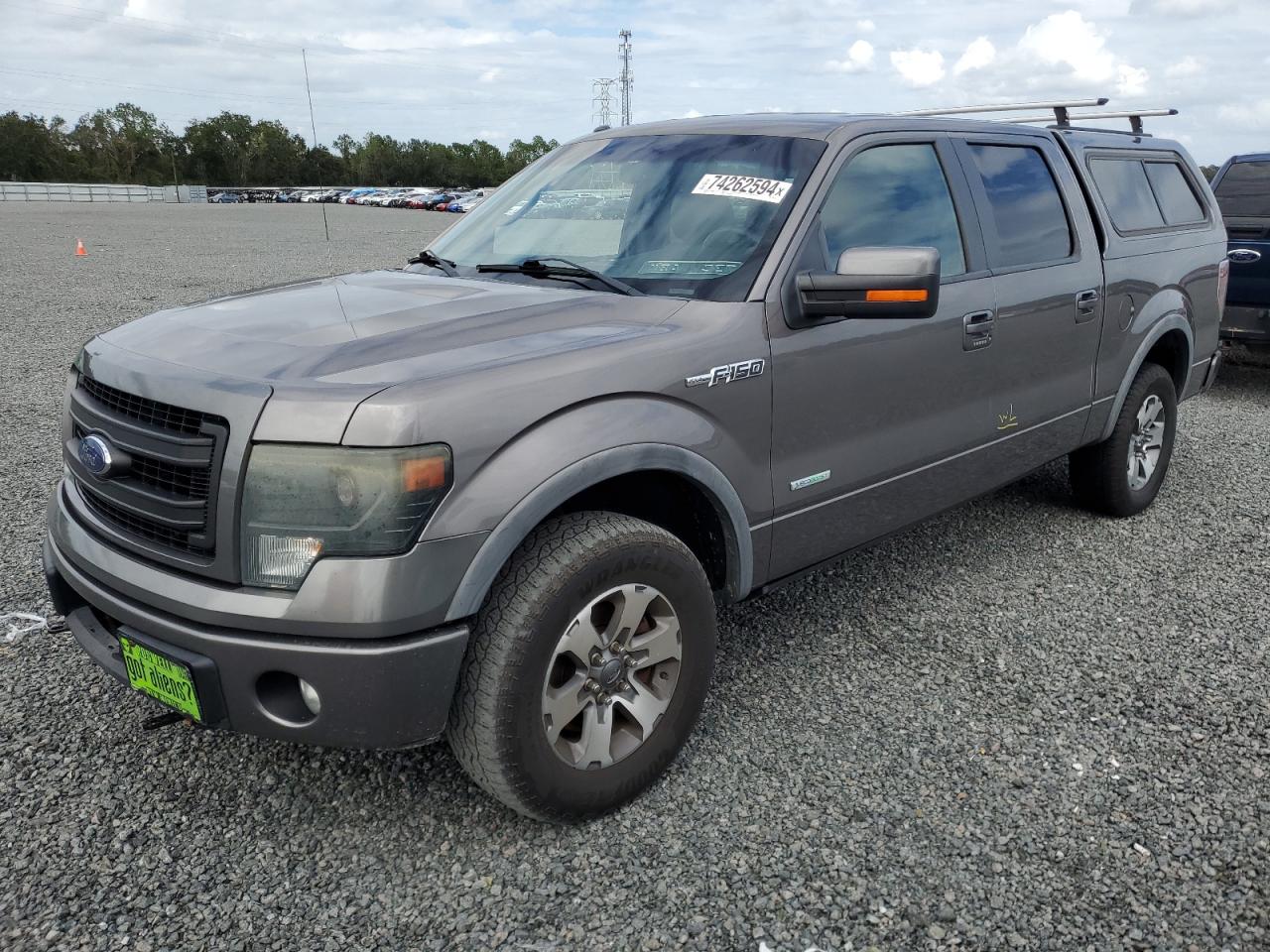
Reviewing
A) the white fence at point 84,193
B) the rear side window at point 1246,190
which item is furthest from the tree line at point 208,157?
the rear side window at point 1246,190

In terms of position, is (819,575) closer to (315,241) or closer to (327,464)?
(327,464)

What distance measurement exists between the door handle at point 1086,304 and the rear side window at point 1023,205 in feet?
0.63

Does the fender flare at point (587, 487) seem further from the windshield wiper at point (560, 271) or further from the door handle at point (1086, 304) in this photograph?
the door handle at point (1086, 304)

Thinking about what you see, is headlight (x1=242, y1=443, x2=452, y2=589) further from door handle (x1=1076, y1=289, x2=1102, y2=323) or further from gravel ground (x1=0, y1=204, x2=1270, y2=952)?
door handle (x1=1076, y1=289, x2=1102, y2=323)

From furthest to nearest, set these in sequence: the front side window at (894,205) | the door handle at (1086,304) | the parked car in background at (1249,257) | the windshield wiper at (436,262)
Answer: the parked car in background at (1249,257), the door handle at (1086,304), the windshield wiper at (436,262), the front side window at (894,205)

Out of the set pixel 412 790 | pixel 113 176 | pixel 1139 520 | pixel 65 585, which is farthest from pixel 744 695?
pixel 113 176

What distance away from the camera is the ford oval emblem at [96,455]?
257 cm

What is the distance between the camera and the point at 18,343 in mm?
9984

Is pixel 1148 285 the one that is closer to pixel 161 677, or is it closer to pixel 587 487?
pixel 587 487

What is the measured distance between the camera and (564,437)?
249 cm

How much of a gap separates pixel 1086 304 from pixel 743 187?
1.97 meters

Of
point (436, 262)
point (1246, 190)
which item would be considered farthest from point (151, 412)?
point (1246, 190)

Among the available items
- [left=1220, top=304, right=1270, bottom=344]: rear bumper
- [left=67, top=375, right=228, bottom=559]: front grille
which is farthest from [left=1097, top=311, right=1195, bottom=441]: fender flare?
[left=67, top=375, right=228, bottom=559]: front grille

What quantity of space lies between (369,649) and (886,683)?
1.97 meters
